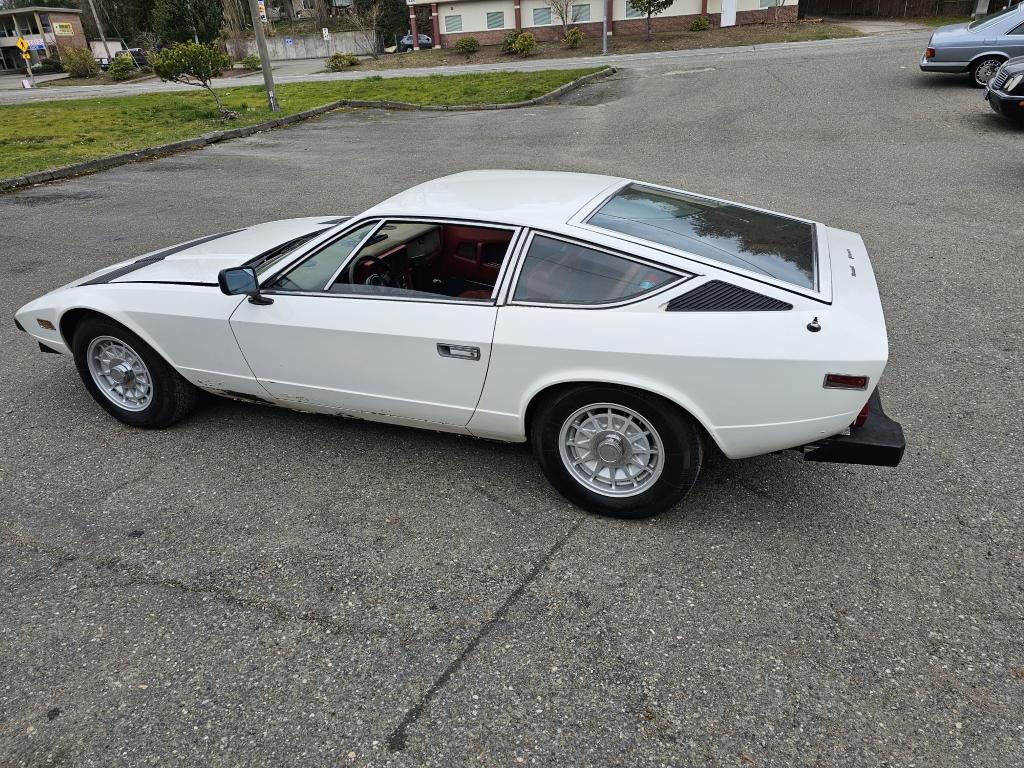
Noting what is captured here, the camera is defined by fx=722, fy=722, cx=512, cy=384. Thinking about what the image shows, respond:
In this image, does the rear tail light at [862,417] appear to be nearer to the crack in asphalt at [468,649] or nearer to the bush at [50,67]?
the crack in asphalt at [468,649]

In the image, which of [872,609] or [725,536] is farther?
[725,536]

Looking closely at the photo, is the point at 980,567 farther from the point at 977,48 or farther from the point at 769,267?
the point at 977,48

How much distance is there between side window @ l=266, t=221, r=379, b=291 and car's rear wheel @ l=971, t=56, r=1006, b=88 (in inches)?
595

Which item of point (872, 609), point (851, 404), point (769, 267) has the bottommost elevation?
point (872, 609)

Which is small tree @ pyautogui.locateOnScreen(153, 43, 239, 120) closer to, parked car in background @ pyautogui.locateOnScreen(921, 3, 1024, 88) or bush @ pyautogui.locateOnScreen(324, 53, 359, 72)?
parked car in background @ pyautogui.locateOnScreen(921, 3, 1024, 88)

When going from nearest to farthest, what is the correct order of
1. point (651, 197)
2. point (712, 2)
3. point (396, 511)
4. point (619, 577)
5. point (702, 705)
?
point (702, 705) → point (619, 577) → point (396, 511) → point (651, 197) → point (712, 2)

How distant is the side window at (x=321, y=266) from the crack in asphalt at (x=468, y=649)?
1.73 metres

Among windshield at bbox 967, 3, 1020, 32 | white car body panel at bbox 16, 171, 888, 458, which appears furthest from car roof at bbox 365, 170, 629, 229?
windshield at bbox 967, 3, 1020, 32

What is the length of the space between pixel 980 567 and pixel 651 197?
7.57ft

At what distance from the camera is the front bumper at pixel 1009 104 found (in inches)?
424

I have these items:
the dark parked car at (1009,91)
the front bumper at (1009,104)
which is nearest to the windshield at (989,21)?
the dark parked car at (1009,91)

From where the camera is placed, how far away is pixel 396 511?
350 cm

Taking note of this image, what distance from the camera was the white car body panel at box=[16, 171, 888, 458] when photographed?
2.89 m

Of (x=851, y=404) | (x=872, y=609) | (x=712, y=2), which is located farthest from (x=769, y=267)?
(x=712, y=2)
